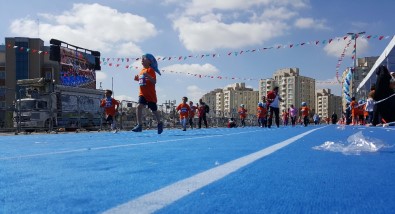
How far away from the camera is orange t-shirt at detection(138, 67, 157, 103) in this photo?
9.35 m

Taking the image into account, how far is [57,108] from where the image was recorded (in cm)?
2070

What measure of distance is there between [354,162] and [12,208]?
102 inches

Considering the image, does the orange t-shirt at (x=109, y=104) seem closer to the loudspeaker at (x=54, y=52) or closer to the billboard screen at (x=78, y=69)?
the loudspeaker at (x=54, y=52)

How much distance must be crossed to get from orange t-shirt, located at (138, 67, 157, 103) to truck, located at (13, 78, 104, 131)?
8.38 m

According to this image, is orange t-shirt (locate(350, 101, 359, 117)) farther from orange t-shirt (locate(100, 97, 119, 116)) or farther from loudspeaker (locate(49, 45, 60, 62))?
loudspeaker (locate(49, 45, 60, 62))

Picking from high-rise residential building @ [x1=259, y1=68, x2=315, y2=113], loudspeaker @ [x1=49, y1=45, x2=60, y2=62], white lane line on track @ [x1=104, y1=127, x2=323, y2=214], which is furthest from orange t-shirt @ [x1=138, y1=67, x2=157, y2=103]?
high-rise residential building @ [x1=259, y1=68, x2=315, y2=113]

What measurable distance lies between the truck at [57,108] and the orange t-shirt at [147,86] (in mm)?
8385

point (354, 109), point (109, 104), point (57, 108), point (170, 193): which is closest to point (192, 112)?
point (57, 108)

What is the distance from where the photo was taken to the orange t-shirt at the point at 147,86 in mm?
9352

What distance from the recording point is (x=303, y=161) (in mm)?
3244

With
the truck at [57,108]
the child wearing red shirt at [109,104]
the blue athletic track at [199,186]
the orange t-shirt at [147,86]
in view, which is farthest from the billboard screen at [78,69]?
the blue athletic track at [199,186]

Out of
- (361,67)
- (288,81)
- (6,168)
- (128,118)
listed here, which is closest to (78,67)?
(128,118)

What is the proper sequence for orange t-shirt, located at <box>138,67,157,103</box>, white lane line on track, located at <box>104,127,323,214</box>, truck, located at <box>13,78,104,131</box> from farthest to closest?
truck, located at <box>13,78,104,131</box> < orange t-shirt, located at <box>138,67,157,103</box> < white lane line on track, located at <box>104,127,323,214</box>

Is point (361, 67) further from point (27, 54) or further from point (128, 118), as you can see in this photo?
point (128, 118)
